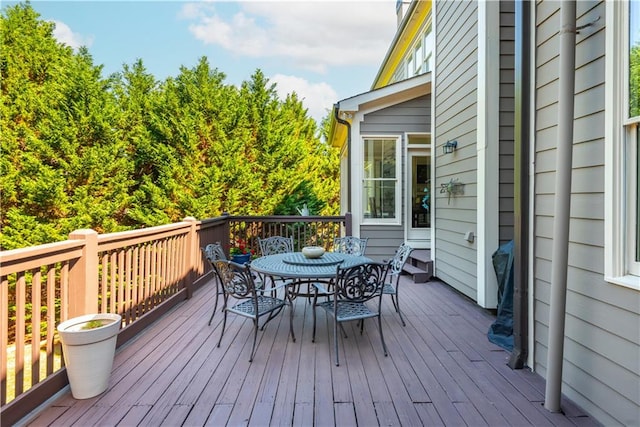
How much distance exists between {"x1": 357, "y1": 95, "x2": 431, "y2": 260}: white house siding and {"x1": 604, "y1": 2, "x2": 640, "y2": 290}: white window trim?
4.36 m

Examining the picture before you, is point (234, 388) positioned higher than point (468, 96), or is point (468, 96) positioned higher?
point (468, 96)

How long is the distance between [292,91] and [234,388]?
35.7 feet

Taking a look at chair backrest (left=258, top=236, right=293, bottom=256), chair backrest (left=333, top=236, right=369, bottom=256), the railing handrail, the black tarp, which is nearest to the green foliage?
chair backrest (left=258, top=236, right=293, bottom=256)

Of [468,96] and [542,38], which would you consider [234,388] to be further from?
[468,96]

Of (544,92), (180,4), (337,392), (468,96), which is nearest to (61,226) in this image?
(180,4)

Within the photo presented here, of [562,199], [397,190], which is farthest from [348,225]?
[562,199]

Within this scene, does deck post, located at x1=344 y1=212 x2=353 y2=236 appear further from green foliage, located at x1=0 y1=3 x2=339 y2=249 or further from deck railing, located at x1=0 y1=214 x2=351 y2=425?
green foliage, located at x1=0 y1=3 x2=339 y2=249

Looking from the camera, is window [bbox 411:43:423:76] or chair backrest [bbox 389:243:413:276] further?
window [bbox 411:43:423:76]

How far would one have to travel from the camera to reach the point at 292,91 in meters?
11.7

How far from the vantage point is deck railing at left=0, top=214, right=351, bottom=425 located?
1.90 metres

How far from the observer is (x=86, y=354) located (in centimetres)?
209

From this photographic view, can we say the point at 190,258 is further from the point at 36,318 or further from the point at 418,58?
the point at 418,58

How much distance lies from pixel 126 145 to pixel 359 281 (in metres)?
8.40

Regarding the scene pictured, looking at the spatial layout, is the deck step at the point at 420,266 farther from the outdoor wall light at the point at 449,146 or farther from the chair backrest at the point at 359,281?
the chair backrest at the point at 359,281
